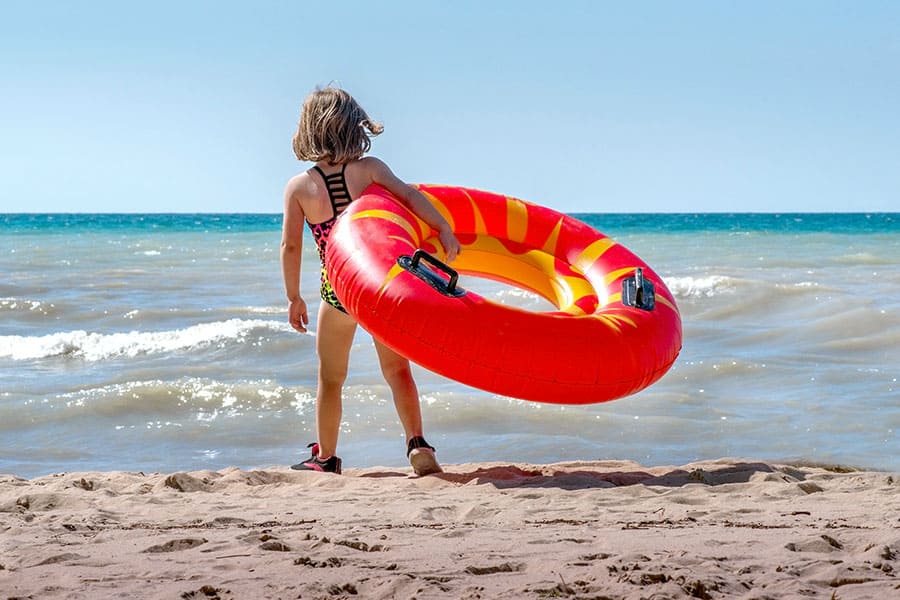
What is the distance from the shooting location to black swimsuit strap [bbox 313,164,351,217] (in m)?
4.10

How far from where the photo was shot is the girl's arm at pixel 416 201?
4.14m

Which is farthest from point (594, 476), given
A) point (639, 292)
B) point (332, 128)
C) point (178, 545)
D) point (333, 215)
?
A: point (178, 545)

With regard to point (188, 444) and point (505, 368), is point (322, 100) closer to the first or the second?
point (505, 368)

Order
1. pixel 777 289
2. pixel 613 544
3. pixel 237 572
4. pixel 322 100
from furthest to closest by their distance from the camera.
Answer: pixel 777 289 < pixel 322 100 < pixel 613 544 < pixel 237 572

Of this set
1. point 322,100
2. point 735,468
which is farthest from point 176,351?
point 735,468

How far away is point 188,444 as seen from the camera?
534 cm

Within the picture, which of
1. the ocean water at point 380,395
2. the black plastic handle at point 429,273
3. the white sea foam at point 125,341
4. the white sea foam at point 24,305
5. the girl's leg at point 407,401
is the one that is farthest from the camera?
the white sea foam at point 24,305

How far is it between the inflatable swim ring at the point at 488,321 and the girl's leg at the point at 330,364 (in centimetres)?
33

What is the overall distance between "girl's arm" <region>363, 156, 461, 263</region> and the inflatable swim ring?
0.12ft

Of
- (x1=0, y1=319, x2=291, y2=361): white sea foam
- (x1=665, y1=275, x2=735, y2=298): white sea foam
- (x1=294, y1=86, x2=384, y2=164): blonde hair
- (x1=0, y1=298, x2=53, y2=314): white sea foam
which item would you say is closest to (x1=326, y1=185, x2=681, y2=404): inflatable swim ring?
(x1=294, y1=86, x2=384, y2=164): blonde hair

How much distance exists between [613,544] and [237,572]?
0.98m

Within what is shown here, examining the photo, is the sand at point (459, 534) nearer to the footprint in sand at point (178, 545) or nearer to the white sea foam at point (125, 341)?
the footprint in sand at point (178, 545)

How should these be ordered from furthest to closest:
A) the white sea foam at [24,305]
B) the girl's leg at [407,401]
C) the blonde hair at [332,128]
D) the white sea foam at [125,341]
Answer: the white sea foam at [24,305], the white sea foam at [125,341], the girl's leg at [407,401], the blonde hair at [332,128]

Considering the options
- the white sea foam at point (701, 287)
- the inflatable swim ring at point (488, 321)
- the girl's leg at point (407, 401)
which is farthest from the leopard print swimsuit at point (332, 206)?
the white sea foam at point (701, 287)
